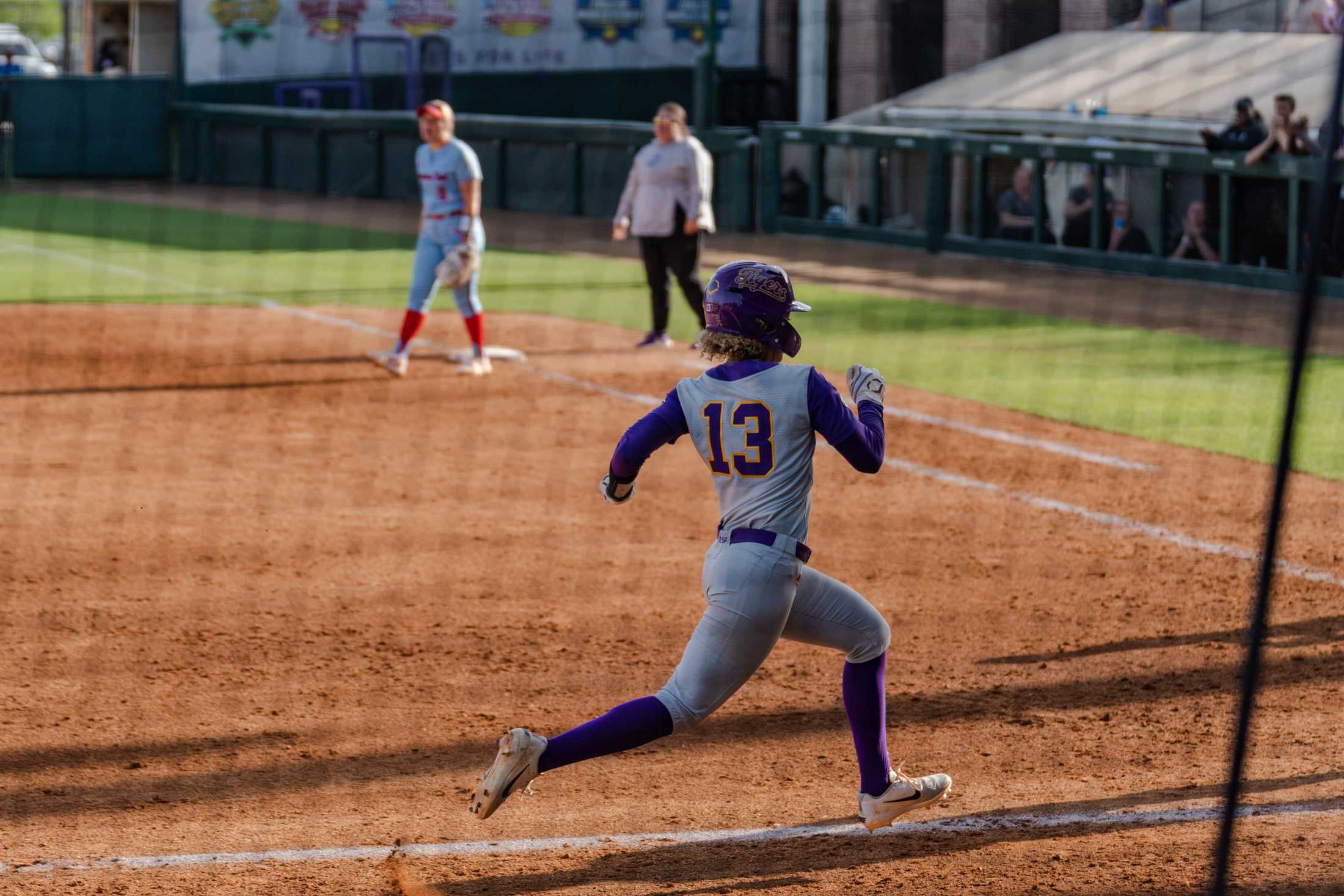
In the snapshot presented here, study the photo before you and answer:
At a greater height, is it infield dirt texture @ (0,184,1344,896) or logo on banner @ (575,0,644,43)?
logo on banner @ (575,0,644,43)

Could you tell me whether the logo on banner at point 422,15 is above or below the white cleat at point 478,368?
above

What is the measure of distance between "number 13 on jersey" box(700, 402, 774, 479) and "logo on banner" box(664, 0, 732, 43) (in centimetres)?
3468

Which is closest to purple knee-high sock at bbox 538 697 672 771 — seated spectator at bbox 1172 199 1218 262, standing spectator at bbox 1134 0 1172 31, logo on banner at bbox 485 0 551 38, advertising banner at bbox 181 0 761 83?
seated spectator at bbox 1172 199 1218 262

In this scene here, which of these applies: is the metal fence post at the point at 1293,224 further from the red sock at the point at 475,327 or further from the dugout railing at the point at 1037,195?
the red sock at the point at 475,327

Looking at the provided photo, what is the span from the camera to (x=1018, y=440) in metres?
11.2

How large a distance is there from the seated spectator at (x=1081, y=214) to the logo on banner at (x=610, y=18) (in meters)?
19.8

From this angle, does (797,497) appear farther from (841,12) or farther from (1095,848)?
(841,12)

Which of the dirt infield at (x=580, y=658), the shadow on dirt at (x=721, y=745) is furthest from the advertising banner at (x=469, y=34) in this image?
the shadow on dirt at (x=721, y=745)

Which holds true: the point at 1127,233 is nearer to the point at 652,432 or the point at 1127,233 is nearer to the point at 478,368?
the point at 478,368

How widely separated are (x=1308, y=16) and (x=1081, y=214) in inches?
278

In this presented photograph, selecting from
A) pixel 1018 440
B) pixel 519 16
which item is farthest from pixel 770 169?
pixel 519 16

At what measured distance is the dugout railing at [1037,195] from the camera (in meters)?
17.6

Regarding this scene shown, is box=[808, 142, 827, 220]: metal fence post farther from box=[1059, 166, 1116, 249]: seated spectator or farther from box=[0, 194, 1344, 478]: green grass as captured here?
box=[1059, 166, 1116, 249]: seated spectator

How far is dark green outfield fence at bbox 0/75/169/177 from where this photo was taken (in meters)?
31.7
